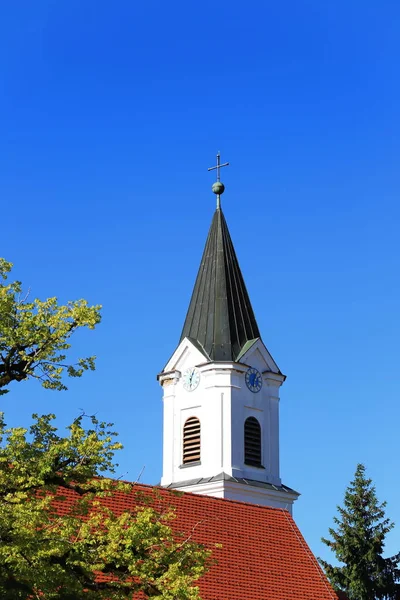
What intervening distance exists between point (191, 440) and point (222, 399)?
1.96 metres

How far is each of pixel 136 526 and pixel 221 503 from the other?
15.4 m

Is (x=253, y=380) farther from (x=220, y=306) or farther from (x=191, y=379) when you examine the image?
(x=220, y=306)

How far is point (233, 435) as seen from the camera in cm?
4244

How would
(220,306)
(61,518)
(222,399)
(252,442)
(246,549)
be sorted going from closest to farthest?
1. (61,518)
2. (246,549)
3. (222,399)
4. (252,442)
5. (220,306)

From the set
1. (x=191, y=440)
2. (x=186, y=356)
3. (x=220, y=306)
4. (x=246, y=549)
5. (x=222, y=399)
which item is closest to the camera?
(x=246, y=549)

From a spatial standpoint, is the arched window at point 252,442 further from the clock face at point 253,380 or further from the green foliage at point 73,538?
the green foliage at point 73,538

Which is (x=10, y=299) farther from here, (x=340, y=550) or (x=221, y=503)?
(x=340, y=550)

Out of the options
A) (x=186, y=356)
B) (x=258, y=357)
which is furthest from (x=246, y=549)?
(x=258, y=357)

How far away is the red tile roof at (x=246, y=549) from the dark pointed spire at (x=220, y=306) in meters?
11.2

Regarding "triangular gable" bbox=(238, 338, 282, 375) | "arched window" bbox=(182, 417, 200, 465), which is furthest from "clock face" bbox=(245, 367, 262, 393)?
"arched window" bbox=(182, 417, 200, 465)

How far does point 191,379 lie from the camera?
145 ft

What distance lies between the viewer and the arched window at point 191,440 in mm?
42938

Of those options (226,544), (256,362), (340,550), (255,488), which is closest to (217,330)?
(256,362)

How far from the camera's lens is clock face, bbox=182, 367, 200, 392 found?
44000 mm
